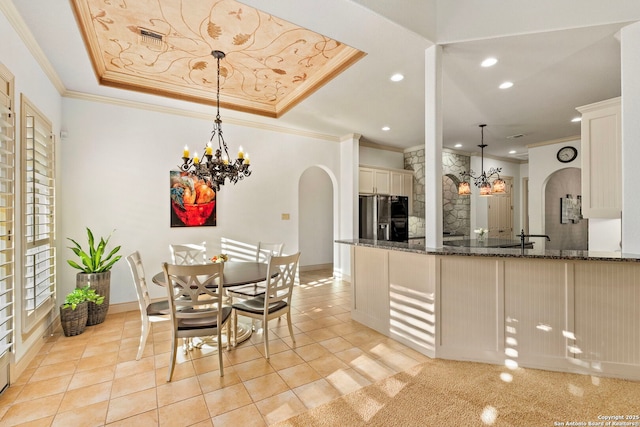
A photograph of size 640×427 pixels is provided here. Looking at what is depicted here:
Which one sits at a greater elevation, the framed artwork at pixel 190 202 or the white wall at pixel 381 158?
the white wall at pixel 381 158

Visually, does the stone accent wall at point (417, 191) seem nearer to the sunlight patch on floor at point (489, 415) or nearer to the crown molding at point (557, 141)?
the crown molding at point (557, 141)

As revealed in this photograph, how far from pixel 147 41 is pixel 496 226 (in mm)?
8095

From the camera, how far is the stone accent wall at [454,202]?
697 cm

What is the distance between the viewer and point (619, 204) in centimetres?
304

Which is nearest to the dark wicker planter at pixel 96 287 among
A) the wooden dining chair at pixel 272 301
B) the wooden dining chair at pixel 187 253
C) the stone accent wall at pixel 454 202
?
the wooden dining chair at pixel 187 253

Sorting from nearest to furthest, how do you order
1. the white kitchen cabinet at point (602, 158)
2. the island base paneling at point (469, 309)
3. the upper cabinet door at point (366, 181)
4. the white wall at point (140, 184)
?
the island base paneling at point (469, 309) → the white kitchen cabinet at point (602, 158) → the white wall at point (140, 184) → the upper cabinet door at point (366, 181)

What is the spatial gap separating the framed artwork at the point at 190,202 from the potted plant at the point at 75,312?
53.8 inches

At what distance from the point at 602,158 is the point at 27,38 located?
221 inches

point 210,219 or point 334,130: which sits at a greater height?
point 334,130

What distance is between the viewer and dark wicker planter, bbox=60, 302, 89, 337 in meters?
Answer: 3.15

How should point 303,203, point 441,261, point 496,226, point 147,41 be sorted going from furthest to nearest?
1. point 496,226
2. point 303,203
3. point 147,41
4. point 441,261

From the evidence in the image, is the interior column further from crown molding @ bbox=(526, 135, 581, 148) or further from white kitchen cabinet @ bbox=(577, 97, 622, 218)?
crown molding @ bbox=(526, 135, 581, 148)

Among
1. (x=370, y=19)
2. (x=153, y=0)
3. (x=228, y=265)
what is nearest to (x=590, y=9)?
(x=370, y=19)

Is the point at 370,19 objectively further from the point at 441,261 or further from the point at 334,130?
the point at 334,130
